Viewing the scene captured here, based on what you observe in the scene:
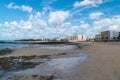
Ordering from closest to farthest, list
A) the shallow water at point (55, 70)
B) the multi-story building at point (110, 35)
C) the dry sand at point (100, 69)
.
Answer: the dry sand at point (100, 69) < the shallow water at point (55, 70) < the multi-story building at point (110, 35)

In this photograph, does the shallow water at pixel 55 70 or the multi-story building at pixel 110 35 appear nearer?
the shallow water at pixel 55 70

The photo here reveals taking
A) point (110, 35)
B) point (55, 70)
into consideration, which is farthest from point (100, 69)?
point (110, 35)

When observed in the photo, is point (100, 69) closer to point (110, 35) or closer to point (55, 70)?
point (55, 70)

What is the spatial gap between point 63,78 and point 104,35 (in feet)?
619

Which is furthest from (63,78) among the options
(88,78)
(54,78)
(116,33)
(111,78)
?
(116,33)

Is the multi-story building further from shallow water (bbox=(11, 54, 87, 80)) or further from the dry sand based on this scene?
shallow water (bbox=(11, 54, 87, 80))

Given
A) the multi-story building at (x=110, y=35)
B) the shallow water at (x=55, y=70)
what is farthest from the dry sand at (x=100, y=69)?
the multi-story building at (x=110, y=35)

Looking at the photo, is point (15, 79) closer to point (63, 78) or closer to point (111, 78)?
point (63, 78)

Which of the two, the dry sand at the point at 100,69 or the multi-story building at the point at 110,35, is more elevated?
the multi-story building at the point at 110,35

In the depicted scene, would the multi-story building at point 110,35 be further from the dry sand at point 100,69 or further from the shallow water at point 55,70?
the shallow water at point 55,70

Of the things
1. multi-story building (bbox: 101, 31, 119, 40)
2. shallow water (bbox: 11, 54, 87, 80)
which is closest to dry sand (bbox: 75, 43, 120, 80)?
shallow water (bbox: 11, 54, 87, 80)

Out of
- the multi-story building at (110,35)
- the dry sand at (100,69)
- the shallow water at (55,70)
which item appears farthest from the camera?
the multi-story building at (110,35)

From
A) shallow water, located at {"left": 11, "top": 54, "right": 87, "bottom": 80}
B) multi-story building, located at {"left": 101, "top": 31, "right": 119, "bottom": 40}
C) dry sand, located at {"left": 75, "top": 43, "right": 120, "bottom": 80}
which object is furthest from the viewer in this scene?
multi-story building, located at {"left": 101, "top": 31, "right": 119, "bottom": 40}

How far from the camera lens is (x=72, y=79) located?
10562 mm
